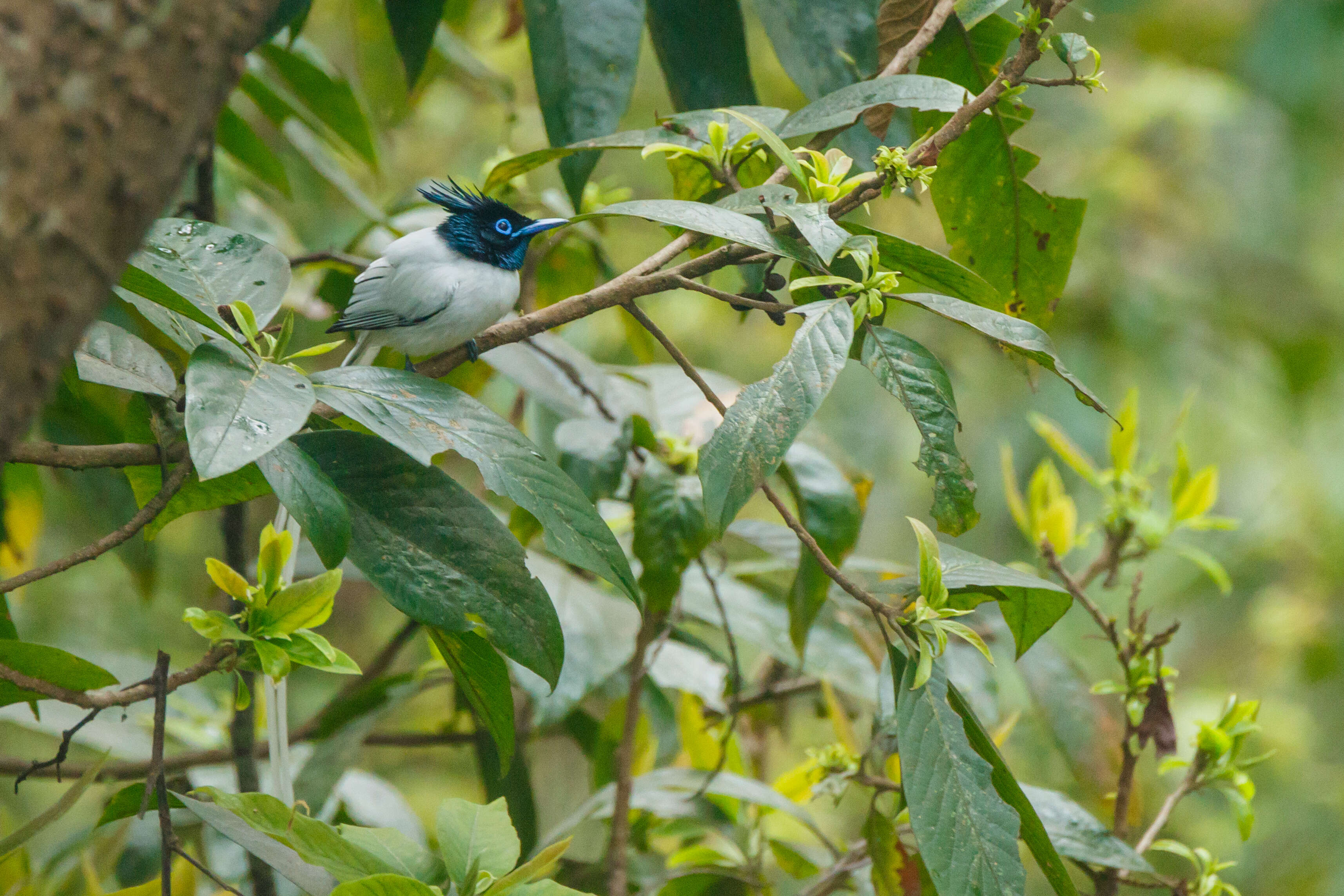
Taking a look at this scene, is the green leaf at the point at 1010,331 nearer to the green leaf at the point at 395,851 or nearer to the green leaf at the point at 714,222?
the green leaf at the point at 714,222

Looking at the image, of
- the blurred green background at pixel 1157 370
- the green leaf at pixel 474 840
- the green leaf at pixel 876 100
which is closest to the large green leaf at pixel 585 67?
the green leaf at pixel 876 100

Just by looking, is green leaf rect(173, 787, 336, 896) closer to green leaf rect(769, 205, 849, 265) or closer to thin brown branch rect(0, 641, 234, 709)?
thin brown branch rect(0, 641, 234, 709)

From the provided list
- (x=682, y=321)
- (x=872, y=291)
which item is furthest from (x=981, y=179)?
(x=682, y=321)

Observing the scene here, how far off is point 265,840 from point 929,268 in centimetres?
82

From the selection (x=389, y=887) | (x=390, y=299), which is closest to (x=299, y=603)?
(x=389, y=887)

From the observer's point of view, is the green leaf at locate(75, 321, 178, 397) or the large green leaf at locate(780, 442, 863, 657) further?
the large green leaf at locate(780, 442, 863, 657)

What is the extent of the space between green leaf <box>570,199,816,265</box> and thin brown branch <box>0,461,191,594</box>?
1.35ft

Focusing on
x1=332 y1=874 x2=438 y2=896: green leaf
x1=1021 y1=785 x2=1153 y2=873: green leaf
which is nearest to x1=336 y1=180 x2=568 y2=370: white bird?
x1=332 y1=874 x2=438 y2=896: green leaf

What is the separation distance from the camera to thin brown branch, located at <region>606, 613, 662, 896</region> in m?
1.31

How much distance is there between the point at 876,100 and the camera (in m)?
1.02

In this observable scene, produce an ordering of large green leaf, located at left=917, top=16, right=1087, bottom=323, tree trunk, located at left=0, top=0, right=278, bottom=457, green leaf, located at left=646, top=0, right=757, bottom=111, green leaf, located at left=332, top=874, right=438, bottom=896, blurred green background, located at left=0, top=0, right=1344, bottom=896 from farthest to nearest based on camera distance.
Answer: blurred green background, located at left=0, top=0, right=1344, bottom=896 → green leaf, located at left=646, top=0, right=757, bottom=111 → large green leaf, located at left=917, top=16, right=1087, bottom=323 → green leaf, located at left=332, top=874, right=438, bottom=896 → tree trunk, located at left=0, top=0, right=278, bottom=457

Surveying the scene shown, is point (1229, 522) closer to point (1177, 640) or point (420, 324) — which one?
point (420, 324)

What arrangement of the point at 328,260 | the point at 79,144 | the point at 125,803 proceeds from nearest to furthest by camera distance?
1. the point at 79,144
2. the point at 125,803
3. the point at 328,260

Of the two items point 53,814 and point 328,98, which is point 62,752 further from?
point 328,98
